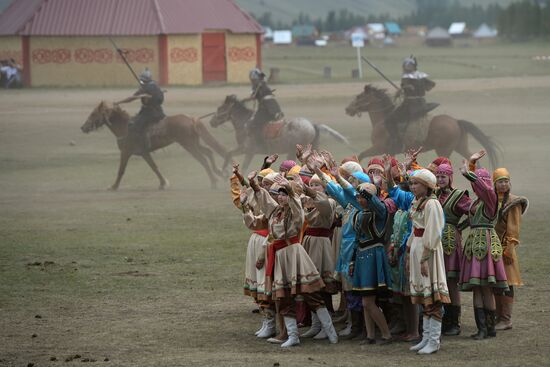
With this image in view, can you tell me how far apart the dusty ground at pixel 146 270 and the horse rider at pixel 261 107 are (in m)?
1.36

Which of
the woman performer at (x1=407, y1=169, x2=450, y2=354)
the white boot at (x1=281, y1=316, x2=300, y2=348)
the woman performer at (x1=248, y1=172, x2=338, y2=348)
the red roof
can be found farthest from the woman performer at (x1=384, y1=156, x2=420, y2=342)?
the red roof

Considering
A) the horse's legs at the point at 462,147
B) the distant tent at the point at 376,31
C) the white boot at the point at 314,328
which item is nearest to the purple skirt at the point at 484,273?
the white boot at the point at 314,328

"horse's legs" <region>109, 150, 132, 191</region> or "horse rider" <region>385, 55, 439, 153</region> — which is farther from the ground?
"horse rider" <region>385, 55, 439, 153</region>

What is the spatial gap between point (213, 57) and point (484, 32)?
1595 inches

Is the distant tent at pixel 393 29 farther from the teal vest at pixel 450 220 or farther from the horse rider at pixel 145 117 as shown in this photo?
the teal vest at pixel 450 220

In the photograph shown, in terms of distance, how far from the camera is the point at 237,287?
1326 cm

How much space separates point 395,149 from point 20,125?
14.6m

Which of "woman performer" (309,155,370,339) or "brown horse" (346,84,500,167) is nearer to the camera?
"woman performer" (309,155,370,339)

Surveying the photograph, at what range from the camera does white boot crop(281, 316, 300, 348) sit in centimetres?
1037

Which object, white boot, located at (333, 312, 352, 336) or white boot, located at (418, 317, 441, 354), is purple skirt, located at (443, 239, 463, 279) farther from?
white boot, located at (333, 312, 352, 336)

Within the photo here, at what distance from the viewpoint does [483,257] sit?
33.8 ft

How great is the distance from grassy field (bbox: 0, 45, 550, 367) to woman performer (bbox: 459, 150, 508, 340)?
26 centimetres

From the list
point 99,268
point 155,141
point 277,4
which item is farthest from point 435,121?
point 277,4

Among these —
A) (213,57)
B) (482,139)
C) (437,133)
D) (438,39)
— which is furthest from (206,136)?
(438,39)
